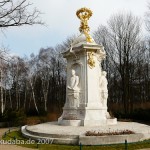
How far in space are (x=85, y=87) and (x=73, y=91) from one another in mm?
813

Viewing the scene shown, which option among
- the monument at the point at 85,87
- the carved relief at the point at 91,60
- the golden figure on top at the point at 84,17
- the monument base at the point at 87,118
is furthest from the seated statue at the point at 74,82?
the golden figure on top at the point at 84,17

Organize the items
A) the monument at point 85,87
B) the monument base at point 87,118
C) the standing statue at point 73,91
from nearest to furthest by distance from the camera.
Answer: the monument base at point 87,118, the monument at point 85,87, the standing statue at point 73,91

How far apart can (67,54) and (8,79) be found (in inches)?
988

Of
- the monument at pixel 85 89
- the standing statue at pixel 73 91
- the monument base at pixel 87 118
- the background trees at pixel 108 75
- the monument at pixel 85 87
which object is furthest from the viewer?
the background trees at pixel 108 75

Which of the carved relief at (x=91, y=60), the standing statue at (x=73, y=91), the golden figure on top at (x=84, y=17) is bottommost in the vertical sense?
the standing statue at (x=73, y=91)

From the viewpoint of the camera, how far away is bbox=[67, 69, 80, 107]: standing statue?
18.1m

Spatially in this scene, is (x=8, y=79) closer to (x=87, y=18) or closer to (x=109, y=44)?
(x=109, y=44)

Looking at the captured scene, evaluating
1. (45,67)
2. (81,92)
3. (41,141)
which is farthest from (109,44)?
(41,141)

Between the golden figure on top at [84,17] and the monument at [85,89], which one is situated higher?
the golden figure on top at [84,17]

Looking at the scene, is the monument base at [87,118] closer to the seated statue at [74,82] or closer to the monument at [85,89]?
the monument at [85,89]

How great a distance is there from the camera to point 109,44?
3734 centimetres

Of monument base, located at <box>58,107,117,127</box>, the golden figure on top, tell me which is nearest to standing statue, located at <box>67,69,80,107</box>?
monument base, located at <box>58,107,117,127</box>

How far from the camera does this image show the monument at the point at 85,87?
1742 centimetres

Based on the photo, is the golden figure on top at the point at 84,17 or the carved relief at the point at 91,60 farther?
the golden figure on top at the point at 84,17
